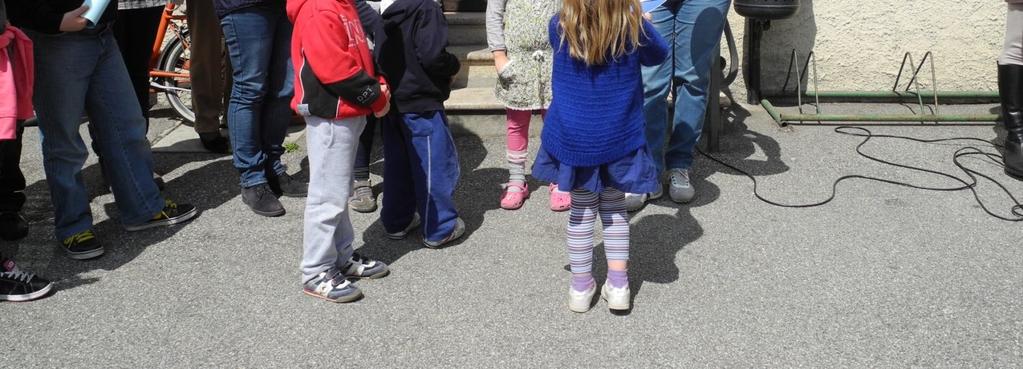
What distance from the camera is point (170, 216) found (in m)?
4.50

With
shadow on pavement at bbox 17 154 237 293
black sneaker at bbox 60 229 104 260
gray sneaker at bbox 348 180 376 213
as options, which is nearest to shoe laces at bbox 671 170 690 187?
gray sneaker at bbox 348 180 376 213

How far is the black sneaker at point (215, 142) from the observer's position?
5.48m

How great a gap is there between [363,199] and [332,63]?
1408 mm

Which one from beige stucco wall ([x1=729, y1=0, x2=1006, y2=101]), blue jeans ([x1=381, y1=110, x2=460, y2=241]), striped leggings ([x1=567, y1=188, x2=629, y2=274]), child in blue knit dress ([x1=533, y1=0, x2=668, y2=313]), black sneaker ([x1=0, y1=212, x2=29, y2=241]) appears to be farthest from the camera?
beige stucco wall ([x1=729, y1=0, x2=1006, y2=101])

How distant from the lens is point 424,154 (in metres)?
4.06

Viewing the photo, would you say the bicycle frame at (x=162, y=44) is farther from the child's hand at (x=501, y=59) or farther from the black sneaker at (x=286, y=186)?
the child's hand at (x=501, y=59)

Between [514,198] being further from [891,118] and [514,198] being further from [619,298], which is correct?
[891,118]

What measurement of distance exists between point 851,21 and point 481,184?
284 centimetres

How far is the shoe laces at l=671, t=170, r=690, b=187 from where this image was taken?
4.67m

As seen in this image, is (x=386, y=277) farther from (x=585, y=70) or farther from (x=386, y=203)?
(x=585, y=70)

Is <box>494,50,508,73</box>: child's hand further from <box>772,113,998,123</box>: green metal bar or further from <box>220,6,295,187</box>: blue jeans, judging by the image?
<box>772,113,998,123</box>: green metal bar

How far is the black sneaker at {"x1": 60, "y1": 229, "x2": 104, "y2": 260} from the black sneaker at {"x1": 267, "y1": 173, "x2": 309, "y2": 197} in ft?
3.16

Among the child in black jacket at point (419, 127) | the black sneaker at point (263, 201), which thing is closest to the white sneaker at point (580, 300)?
the child in black jacket at point (419, 127)

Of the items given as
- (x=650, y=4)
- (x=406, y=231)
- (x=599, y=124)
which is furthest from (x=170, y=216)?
(x=650, y=4)
